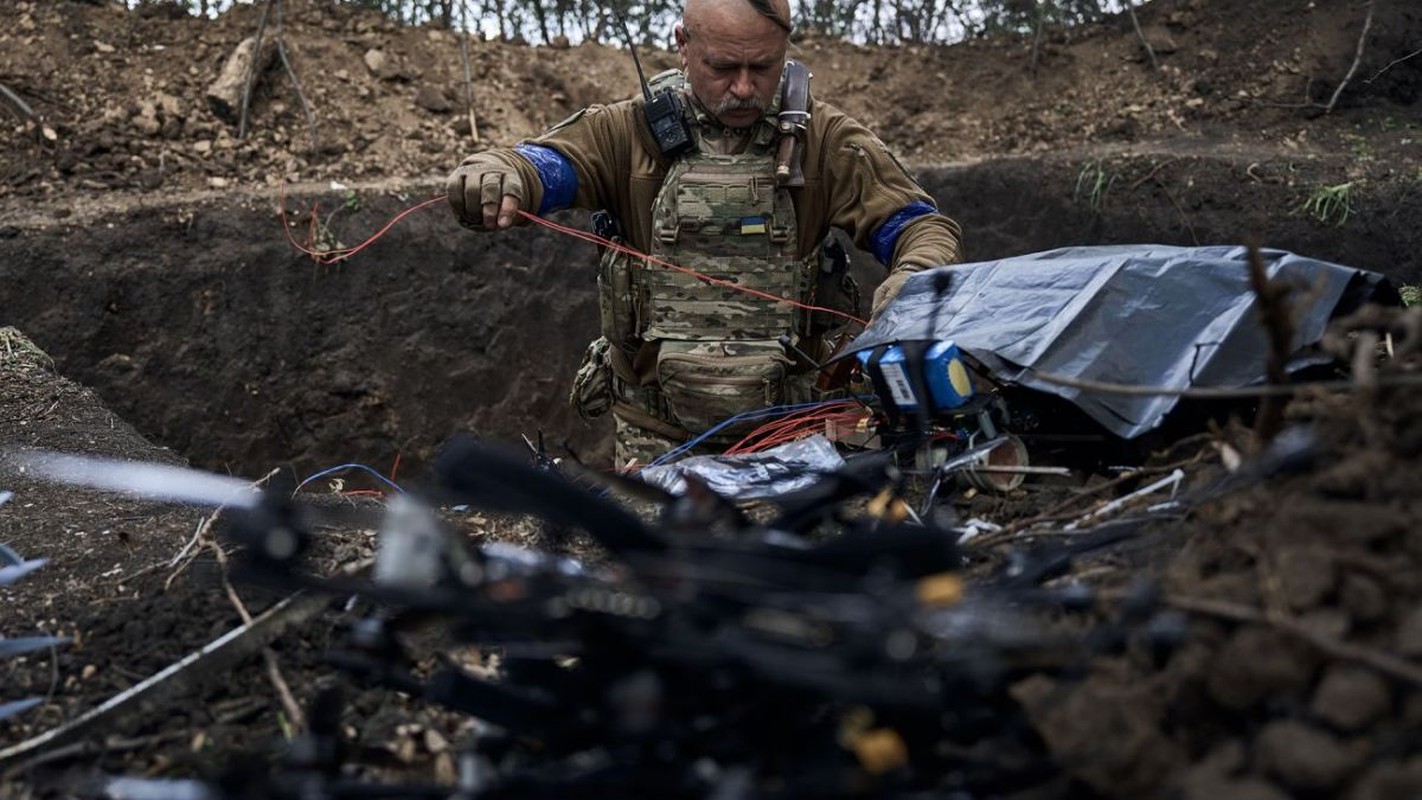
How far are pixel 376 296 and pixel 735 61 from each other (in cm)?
364

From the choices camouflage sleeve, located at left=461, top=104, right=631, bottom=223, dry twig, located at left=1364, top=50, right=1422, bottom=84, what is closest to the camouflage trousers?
camouflage sleeve, located at left=461, top=104, right=631, bottom=223

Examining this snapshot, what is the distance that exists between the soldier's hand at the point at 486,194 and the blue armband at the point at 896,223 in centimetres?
133

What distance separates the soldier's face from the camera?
4258 millimetres

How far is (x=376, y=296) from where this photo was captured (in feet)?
23.8

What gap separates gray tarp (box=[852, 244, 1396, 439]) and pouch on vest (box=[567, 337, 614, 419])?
6.08 feet

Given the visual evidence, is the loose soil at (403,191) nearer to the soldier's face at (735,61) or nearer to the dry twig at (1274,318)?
the soldier's face at (735,61)

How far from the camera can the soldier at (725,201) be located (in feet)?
14.3

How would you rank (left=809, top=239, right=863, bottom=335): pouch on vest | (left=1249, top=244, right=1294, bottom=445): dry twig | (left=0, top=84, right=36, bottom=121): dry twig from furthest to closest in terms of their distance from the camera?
(left=0, top=84, right=36, bottom=121): dry twig → (left=809, top=239, right=863, bottom=335): pouch on vest → (left=1249, top=244, right=1294, bottom=445): dry twig

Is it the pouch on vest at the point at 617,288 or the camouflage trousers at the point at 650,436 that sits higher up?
the pouch on vest at the point at 617,288

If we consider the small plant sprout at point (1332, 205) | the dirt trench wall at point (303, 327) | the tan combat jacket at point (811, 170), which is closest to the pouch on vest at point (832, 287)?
the tan combat jacket at point (811, 170)

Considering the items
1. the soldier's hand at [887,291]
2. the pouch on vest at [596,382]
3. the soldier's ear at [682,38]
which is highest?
the soldier's ear at [682,38]

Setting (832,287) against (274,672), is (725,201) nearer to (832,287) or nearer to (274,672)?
(832,287)

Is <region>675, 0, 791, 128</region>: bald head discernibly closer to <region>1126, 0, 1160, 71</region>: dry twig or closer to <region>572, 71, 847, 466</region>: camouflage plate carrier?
<region>572, 71, 847, 466</region>: camouflage plate carrier

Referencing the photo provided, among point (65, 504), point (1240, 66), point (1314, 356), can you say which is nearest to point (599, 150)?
point (65, 504)
